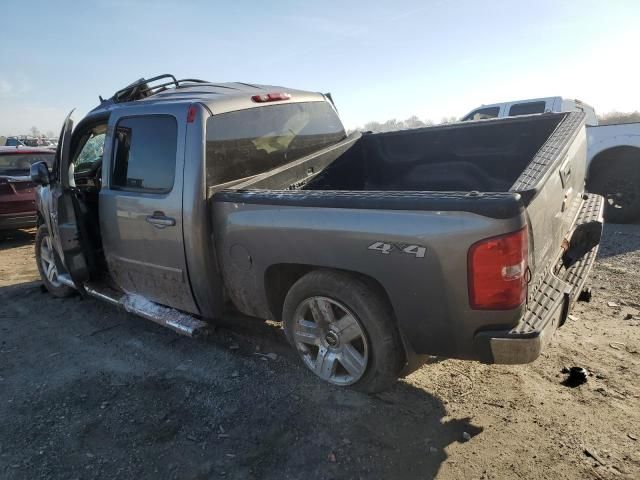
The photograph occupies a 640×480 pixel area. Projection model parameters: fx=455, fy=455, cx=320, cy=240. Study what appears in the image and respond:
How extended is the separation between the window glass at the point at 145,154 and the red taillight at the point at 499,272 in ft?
7.22

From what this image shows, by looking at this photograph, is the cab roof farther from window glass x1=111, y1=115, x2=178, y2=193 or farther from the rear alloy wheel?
the rear alloy wheel

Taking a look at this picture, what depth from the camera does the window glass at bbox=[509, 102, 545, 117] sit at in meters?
9.41

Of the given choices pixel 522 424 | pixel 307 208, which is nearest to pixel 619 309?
pixel 522 424

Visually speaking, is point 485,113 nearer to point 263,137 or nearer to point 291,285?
point 263,137

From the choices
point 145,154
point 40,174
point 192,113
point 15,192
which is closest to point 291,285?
point 192,113

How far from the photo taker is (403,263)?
235cm

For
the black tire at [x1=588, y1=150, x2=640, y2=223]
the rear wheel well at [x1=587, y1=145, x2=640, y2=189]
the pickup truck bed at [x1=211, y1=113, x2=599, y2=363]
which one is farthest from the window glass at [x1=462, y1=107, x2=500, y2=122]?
the pickup truck bed at [x1=211, y1=113, x2=599, y2=363]

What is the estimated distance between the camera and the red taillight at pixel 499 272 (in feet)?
6.92

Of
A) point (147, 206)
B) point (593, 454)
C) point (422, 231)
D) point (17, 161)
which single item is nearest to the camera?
point (422, 231)

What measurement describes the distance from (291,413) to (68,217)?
283 centimetres

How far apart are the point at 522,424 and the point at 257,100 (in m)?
2.98

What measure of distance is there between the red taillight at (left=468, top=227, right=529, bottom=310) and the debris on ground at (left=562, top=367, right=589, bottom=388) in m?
1.11

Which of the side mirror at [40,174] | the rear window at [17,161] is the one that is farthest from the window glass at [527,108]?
the rear window at [17,161]

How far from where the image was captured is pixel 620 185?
24.1 ft
